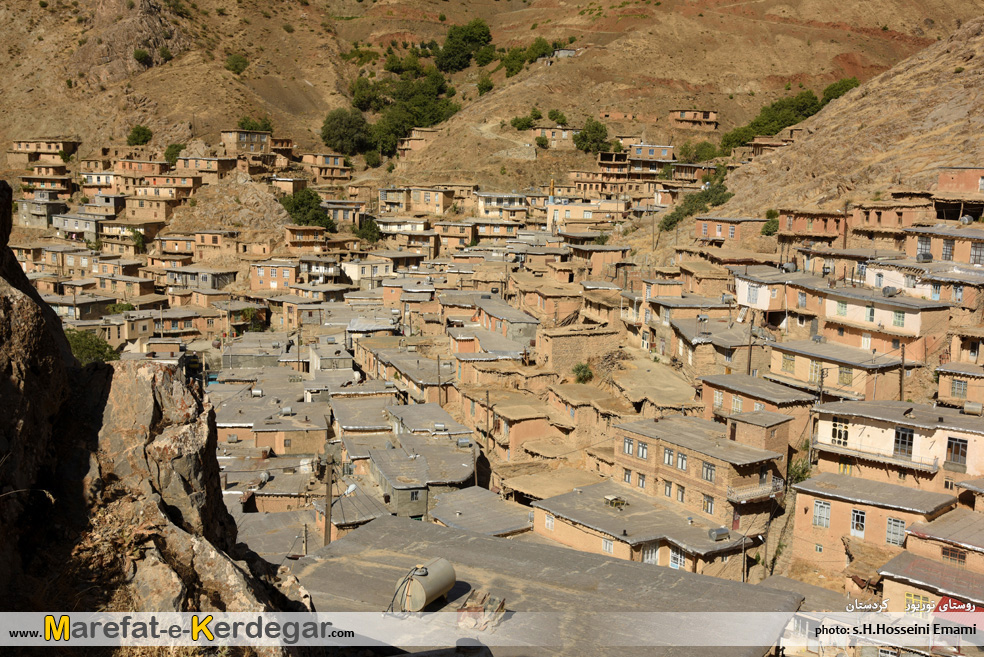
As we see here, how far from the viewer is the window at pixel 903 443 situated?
68.6 feet

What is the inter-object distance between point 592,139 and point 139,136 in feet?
129

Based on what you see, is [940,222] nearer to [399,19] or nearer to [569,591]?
[569,591]

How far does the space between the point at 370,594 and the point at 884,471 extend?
15848 mm

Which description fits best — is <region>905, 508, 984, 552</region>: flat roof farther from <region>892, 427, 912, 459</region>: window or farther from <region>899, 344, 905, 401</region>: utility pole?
<region>899, 344, 905, 401</region>: utility pole

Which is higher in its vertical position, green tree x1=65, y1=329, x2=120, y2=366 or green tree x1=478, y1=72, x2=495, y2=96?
green tree x1=478, y1=72, x2=495, y2=96

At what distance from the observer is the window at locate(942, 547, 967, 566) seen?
1791 cm

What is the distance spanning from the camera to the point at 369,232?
62.1 m

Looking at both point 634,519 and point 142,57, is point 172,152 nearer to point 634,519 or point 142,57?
point 142,57

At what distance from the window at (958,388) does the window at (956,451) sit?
2942 millimetres

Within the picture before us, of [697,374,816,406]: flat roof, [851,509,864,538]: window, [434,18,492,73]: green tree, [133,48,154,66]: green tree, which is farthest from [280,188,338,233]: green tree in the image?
[851,509,864,538]: window

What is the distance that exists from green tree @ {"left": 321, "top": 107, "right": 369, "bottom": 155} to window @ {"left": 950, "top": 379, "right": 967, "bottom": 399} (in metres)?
67.9

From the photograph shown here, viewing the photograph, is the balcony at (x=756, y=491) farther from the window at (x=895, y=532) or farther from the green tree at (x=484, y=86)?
the green tree at (x=484, y=86)

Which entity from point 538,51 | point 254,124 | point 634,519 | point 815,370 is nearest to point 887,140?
point 815,370

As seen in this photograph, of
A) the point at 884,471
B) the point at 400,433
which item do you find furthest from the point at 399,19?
the point at 884,471
